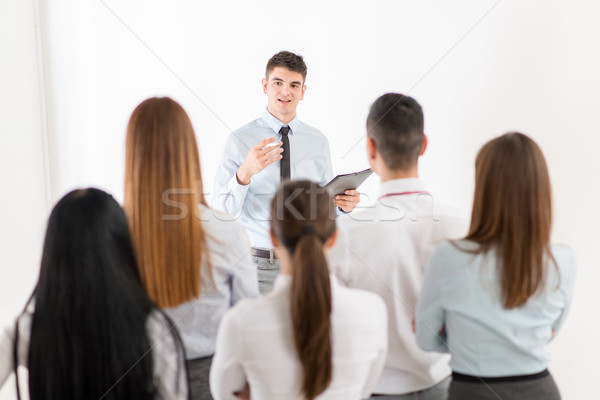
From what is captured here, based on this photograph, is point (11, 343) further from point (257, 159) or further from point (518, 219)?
point (257, 159)

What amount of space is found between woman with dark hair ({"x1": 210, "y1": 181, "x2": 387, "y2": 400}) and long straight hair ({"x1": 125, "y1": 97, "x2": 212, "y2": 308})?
Result: 22 centimetres

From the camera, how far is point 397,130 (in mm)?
1378

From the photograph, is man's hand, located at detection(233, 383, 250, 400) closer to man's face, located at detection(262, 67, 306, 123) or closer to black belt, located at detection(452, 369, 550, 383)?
black belt, located at detection(452, 369, 550, 383)

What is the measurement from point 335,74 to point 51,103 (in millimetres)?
1823

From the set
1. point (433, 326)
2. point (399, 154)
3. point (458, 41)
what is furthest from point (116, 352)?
point (458, 41)

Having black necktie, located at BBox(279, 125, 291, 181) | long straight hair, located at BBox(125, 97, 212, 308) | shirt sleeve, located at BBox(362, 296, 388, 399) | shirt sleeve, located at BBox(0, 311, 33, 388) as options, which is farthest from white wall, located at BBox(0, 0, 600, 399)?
shirt sleeve, located at BBox(0, 311, 33, 388)

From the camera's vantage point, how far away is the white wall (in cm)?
216

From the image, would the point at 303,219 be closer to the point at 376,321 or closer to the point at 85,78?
the point at 376,321

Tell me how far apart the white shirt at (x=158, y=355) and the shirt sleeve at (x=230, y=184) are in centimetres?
124

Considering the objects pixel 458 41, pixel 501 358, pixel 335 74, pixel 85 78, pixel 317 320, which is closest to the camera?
pixel 317 320

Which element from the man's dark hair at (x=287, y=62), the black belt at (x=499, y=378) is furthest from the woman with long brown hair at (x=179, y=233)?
the man's dark hair at (x=287, y=62)

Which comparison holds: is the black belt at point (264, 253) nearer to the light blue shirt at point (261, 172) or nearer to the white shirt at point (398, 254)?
the light blue shirt at point (261, 172)

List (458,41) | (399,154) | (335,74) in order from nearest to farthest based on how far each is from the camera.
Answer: (399,154) < (458,41) < (335,74)

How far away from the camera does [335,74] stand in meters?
2.81
